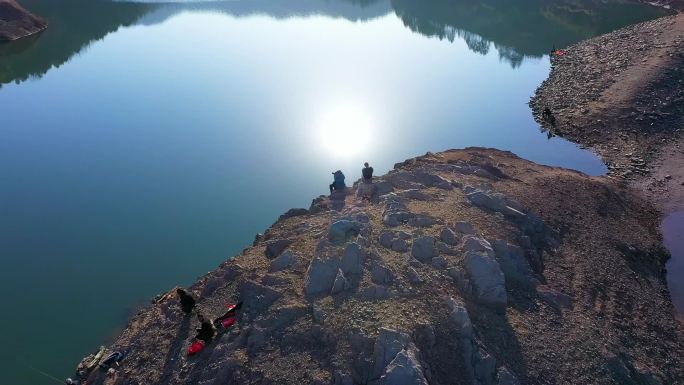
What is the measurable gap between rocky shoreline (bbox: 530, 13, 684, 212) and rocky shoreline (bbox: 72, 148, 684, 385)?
775 cm

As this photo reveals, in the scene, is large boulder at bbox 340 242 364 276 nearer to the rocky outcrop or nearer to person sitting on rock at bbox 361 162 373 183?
person sitting on rock at bbox 361 162 373 183

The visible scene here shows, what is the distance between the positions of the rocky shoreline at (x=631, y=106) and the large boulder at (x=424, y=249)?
14660 millimetres

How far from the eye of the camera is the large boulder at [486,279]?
16156 mm

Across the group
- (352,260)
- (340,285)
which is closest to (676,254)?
(352,260)

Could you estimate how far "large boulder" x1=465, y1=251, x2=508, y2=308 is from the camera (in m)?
16.2

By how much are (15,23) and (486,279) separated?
6708 centimetres

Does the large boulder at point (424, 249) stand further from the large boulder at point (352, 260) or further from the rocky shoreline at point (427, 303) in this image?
the large boulder at point (352, 260)

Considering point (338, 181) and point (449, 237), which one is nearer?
point (449, 237)

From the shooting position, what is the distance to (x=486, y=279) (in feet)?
54.2

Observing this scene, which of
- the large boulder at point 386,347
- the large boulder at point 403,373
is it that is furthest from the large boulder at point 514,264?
the large boulder at point 403,373

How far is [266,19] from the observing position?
80812 mm

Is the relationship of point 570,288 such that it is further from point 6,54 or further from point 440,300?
point 6,54

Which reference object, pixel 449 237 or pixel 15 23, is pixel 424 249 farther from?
pixel 15 23

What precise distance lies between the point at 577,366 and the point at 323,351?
7.16 metres
